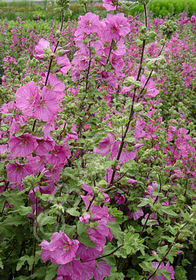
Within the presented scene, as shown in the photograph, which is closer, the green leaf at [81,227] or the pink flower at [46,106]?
the green leaf at [81,227]

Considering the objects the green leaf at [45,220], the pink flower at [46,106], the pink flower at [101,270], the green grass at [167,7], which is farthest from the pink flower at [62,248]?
the green grass at [167,7]

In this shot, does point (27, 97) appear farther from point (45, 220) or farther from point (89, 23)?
point (89, 23)

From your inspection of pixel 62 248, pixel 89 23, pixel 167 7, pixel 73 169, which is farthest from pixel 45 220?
pixel 167 7

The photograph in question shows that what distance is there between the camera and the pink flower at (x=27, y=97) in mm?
1191

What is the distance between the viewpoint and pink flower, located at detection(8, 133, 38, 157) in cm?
121

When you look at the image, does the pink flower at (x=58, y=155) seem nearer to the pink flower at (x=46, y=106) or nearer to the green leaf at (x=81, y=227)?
the pink flower at (x=46, y=106)

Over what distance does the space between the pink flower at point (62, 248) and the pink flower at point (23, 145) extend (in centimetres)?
38

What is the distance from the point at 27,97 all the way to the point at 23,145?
211 millimetres

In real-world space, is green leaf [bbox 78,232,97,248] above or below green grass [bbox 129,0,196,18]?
below

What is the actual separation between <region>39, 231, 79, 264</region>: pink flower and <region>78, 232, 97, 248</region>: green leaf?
37mm

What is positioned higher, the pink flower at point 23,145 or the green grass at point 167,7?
the green grass at point 167,7

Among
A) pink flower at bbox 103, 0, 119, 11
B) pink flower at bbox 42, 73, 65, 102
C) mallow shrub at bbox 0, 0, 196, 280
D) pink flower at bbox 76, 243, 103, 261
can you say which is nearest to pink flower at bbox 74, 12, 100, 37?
mallow shrub at bbox 0, 0, 196, 280

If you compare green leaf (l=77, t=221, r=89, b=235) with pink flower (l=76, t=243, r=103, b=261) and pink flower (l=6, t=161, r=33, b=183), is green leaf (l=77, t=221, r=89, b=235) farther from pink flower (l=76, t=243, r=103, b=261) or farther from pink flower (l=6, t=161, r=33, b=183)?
pink flower (l=6, t=161, r=33, b=183)

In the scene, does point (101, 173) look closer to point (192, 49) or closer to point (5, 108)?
point (5, 108)
